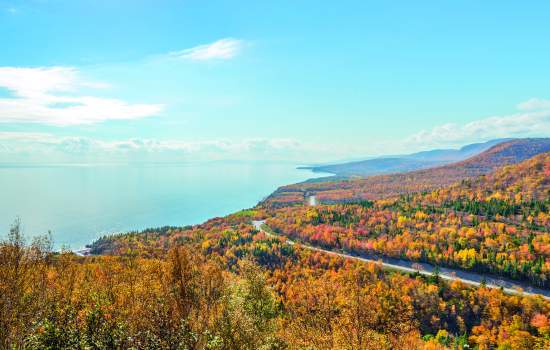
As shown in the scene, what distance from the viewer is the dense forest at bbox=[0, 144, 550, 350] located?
24609 mm

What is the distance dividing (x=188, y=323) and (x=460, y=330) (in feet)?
327

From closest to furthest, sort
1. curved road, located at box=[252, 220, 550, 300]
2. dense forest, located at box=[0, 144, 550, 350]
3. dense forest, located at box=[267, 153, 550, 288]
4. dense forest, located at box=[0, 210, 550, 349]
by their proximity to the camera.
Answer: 1. dense forest, located at box=[0, 210, 550, 349]
2. dense forest, located at box=[0, 144, 550, 350]
3. curved road, located at box=[252, 220, 550, 300]
4. dense forest, located at box=[267, 153, 550, 288]

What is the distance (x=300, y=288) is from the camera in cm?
5109

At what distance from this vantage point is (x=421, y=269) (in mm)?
128500

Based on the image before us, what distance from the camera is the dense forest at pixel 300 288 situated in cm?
2461

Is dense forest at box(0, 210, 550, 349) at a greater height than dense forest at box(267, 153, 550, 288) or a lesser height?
greater

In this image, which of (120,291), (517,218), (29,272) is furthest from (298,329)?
(517,218)

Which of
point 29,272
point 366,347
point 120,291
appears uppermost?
point 29,272

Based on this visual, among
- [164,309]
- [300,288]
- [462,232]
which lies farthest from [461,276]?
[164,309]

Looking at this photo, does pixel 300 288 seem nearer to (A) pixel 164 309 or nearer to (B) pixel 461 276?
(A) pixel 164 309

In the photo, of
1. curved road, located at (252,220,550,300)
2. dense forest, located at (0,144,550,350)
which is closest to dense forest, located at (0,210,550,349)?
dense forest, located at (0,144,550,350)

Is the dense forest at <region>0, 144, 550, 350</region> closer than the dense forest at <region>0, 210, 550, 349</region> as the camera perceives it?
No

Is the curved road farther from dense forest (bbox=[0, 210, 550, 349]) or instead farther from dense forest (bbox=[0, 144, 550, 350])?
dense forest (bbox=[0, 210, 550, 349])

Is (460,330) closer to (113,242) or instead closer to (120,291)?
(120,291)
